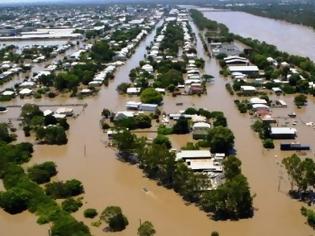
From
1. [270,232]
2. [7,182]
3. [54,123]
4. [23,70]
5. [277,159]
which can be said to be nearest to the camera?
[270,232]

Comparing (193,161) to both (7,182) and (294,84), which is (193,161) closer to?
(7,182)

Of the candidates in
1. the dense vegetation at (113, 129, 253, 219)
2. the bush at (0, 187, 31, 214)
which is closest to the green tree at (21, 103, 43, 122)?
the dense vegetation at (113, 129, 253, 219)

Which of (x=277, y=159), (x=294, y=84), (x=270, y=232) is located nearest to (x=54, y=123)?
(x=277, y=159)

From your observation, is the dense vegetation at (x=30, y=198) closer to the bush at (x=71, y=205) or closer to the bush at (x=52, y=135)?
the bush at (x=71, y=205)

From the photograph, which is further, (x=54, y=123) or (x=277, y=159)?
(x=54, y=123)

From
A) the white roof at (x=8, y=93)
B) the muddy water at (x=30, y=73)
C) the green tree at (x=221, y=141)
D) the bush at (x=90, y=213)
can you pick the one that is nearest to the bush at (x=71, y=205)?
the bush at (x=90, y=213)

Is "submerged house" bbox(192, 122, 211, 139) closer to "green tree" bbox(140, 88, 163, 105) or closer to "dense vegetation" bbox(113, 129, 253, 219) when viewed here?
"dense vegetation" bbox(113, 129, 253, 219)

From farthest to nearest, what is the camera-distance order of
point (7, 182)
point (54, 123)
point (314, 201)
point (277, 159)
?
point (54, 123) → point (277, 159) → point (7, 182) → point (314, 201)
